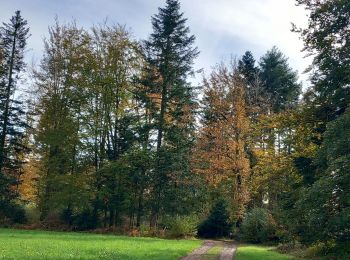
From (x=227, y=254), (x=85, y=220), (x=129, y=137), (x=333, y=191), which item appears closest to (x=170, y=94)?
(x=129, y=137)

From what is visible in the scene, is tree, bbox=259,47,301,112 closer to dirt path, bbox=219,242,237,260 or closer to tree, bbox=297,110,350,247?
dirt path, bbox=219,242,237,260

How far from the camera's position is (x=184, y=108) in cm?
4109

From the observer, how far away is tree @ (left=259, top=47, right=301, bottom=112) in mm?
52500

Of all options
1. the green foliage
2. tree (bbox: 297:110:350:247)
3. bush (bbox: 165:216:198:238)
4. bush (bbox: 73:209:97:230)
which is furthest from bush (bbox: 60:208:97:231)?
tree (bbox: 297:110:350:247)

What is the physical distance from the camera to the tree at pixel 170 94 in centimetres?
3878

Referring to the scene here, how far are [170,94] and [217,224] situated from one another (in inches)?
561

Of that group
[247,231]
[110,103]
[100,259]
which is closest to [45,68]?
[110,103]

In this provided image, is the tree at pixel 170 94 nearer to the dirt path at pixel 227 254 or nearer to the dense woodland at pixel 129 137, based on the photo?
the dense woodland at pixel 129 137

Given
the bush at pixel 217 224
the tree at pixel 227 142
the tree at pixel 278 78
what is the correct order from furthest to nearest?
the tree at pixel 278 78 → the tree at pixel 227 142 → the bush at pixel 217 224

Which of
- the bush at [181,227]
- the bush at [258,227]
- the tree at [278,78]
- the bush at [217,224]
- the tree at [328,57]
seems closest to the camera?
the tree at [328,57]

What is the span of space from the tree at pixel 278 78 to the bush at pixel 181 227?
22561 mm

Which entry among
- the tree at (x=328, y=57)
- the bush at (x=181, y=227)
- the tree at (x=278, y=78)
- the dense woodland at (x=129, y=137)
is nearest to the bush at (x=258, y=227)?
the dense woodland at (x=129, y=137)

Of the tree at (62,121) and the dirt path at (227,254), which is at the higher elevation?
the tree at (62,121)

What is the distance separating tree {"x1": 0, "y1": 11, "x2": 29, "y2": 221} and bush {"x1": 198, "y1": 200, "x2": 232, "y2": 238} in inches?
791
